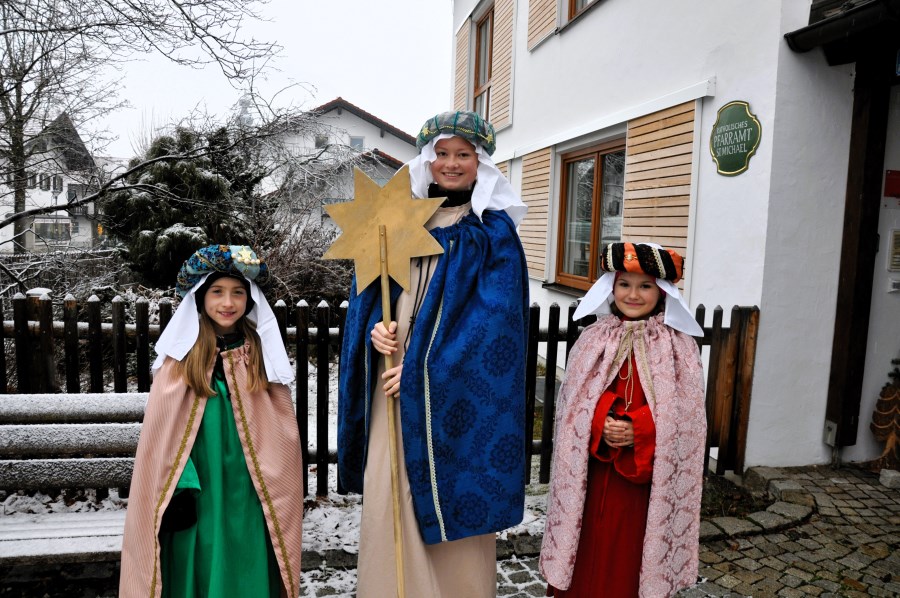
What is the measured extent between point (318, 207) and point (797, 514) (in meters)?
7.74

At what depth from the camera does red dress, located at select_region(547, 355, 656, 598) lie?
88.1 inches

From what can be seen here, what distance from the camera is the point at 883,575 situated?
3.02m

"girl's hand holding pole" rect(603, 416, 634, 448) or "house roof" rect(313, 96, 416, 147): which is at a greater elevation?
"house roof" rect(313, 96, 416, 147)

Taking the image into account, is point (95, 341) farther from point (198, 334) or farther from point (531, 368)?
point (531, 368)

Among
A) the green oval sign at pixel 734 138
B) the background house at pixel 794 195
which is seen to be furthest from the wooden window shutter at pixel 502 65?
the green oval sign at pixel 734 138

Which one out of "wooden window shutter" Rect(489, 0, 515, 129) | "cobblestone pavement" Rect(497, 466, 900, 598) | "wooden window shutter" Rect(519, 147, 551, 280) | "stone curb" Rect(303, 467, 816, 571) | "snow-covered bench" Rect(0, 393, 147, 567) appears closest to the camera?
"snow-covered bench" Rect(0, 393, 147, 567)

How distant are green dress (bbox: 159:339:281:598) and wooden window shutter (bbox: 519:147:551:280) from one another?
5718mm

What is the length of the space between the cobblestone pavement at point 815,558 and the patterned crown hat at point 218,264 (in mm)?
1953

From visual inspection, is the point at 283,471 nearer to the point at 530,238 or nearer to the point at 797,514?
the point at 797,514

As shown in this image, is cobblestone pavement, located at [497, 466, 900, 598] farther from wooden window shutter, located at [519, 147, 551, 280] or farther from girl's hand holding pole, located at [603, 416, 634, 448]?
wooden window shutter, located at [519, 147, 551, 280]

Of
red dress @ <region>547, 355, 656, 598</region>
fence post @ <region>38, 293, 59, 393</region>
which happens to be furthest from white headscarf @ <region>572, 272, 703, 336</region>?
fence post @ <region>38, 293, 59, 393</region>

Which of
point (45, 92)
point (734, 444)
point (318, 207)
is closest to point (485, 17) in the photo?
point (318, 207)

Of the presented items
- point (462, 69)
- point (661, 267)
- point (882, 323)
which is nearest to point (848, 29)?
point (882, 323)

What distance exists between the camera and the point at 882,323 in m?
4.07
